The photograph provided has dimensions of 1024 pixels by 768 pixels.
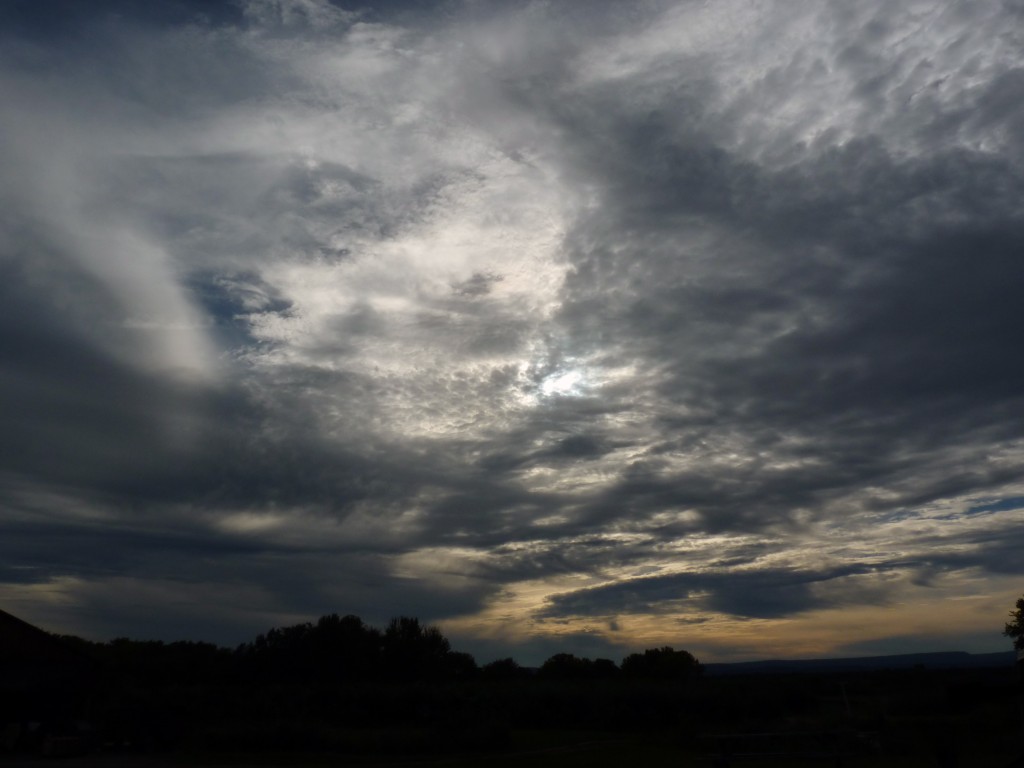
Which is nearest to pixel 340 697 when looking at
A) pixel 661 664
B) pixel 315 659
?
pixel 315 659

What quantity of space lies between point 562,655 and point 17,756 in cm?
5150

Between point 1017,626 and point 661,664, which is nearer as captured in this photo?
point 1017,626

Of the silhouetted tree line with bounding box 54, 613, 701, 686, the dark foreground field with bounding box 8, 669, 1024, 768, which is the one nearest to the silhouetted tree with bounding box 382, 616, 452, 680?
the silhouetted tree line with bounding box 54, 613, 701, 686

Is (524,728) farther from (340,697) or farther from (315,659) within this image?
(315,659)

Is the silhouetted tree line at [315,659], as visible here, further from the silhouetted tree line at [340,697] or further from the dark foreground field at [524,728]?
the dark foreground field at [524,728]

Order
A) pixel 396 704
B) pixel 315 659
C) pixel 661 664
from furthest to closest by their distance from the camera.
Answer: pixel 661 664, pixel 315 659, pixel 396 704

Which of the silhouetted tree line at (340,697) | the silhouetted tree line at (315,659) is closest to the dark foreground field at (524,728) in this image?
the silhouetted tree line at (340,697)

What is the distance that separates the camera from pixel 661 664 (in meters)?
66.9

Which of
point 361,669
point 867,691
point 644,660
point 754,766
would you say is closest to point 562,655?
point 644,660

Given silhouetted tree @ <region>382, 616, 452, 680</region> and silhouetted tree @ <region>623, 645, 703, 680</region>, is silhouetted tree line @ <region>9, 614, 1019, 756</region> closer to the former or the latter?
silhouetted tree @ <region>382, 616, 452, 680</region>

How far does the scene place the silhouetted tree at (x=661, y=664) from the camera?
213 feet

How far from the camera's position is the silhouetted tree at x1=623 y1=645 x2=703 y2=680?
213 feet

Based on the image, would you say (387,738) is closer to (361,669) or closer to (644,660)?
(361,669)

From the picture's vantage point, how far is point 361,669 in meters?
52.9
